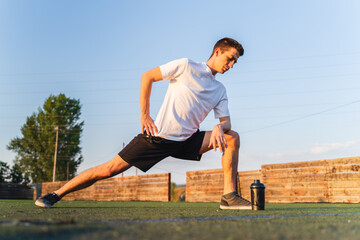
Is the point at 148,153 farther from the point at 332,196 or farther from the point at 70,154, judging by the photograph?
the point at 70,154

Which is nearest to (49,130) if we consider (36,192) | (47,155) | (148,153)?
(47,155)

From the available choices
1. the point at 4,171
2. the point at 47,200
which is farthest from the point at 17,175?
the point at 47,200

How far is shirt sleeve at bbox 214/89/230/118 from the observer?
3.94 meters

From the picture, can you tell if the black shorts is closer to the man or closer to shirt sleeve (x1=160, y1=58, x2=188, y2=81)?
the man

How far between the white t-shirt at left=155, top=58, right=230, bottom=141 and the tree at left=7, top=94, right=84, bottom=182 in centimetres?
3593

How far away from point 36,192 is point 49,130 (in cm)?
1373

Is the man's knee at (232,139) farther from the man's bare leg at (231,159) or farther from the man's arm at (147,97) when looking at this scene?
the man's arm at (147,97)

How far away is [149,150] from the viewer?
3715 mm

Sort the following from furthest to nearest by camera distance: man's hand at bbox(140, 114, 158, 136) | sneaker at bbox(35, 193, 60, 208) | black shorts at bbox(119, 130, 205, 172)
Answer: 1. sneaker at bbox(35, 193, 60, 208)
2. black shorts at bbox(119, 130, 205, 172)
3. man's hand at bbox(140, 114, 158, 136)

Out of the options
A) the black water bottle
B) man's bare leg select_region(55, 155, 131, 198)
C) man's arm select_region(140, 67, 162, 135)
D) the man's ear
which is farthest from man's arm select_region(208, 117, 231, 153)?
man's bare leg select_region(55, 155, 131, 198)

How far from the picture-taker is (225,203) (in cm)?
389

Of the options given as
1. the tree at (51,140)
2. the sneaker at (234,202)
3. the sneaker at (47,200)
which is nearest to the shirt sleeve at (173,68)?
the sneaker at (234,202)

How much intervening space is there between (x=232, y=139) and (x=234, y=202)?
671 millimetres

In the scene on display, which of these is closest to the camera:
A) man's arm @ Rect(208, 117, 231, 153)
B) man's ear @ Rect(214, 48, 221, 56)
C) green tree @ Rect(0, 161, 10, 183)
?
man's arm @ Rect(208, 117, 231, 153)
